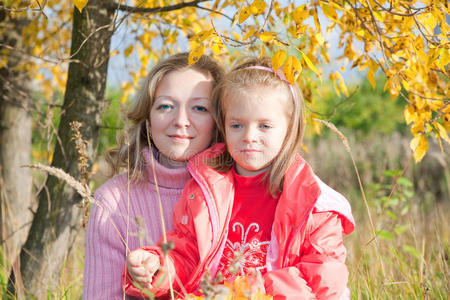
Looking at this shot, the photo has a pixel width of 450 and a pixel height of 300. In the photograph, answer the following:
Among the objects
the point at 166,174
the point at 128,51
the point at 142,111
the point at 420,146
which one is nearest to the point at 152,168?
the point at 166,174

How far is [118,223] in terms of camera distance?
208 cm

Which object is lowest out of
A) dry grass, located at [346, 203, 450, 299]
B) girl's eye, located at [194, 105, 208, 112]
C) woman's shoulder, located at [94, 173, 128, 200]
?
dry grass, located at [346, 203, 450, 299]

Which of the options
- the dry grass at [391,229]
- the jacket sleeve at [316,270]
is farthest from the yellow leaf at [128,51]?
the jacket sleeve at [316,270]

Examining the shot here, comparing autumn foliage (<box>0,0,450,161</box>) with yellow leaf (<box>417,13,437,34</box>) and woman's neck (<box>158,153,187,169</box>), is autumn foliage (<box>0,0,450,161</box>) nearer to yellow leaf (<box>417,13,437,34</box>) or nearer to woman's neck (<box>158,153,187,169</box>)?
yellow leaf (<box>417,13,437,34</box>)

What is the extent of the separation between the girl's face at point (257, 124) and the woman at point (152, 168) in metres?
0.27

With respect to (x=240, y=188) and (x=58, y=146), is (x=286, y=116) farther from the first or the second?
(x=58, y=146)

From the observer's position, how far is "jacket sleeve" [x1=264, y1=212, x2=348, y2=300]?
162cm

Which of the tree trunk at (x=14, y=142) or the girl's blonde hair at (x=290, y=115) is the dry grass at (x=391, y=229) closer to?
the girl's blonde hair at (x=290, y=115)

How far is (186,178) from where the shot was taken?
2.19 m

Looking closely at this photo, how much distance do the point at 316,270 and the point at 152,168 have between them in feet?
2.98

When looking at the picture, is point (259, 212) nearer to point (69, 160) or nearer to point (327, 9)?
point (327, 9)

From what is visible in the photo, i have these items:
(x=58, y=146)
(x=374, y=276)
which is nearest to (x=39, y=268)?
(x=58, y=146)

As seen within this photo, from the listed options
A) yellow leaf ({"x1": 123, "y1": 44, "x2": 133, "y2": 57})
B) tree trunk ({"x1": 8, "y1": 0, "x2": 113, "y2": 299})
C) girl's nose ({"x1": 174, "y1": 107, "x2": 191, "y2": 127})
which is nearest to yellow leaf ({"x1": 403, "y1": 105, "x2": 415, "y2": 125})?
girl's nose ({"x1": 174, "y1": 107, "x2": 191, "y2": 127})

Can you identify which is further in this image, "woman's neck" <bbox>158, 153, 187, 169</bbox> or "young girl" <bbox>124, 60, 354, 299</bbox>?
"woman's neck" <bbox>158, 153, 187, 169</bbox>
